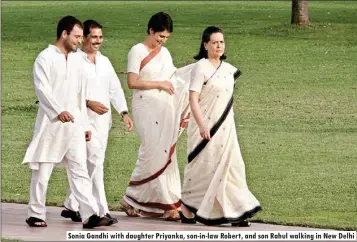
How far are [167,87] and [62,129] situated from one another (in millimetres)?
1350

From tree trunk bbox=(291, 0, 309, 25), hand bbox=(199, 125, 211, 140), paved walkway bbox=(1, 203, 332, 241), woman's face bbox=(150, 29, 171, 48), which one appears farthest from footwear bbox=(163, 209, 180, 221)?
tree trunk bbox=(291, 0, 309, 25)

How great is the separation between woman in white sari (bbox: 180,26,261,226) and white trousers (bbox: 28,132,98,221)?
104 centimetres

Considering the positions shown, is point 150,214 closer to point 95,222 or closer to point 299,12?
point 95,222

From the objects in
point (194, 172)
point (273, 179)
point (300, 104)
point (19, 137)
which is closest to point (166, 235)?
point (194, 172)

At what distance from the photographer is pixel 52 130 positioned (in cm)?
1262

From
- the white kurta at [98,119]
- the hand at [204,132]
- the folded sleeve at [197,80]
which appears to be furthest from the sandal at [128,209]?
the folded sleeve at [197,80]

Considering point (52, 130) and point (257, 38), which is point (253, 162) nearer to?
point (52, 130)

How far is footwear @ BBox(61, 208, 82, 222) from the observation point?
13.1 metres

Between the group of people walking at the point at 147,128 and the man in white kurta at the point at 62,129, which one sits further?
the group of people walking at the point at 147,128

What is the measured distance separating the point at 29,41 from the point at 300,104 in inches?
457

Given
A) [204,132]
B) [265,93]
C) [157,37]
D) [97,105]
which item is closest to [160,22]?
[157,37]

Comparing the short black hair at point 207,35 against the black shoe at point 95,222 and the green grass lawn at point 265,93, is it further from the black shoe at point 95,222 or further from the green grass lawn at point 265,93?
the black shoe at point 95,222

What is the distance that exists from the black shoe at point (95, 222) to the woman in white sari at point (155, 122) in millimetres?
1163

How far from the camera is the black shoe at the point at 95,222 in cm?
1235
